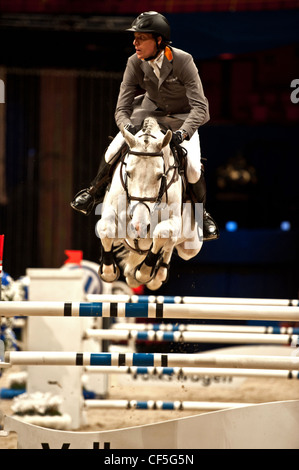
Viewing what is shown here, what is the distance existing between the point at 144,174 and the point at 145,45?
0.56 m

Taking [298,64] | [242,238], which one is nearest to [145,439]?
[242,238]

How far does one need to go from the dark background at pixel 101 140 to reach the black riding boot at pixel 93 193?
3.00m

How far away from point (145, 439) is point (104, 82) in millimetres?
4390

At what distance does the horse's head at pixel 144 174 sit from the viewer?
2.96 meters

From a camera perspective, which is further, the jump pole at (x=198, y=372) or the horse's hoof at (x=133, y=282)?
the jump pole at (x=198, y=372)

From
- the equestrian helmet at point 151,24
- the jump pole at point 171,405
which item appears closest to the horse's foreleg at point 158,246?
the equestrian helmet at point 151,24

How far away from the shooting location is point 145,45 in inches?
118

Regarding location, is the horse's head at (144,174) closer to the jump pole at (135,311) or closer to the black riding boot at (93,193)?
the black riding boot at (93,193)

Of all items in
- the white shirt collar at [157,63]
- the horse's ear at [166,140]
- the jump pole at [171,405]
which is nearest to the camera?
the horse's ear at [166,140]

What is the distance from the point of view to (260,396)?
19.7 ft

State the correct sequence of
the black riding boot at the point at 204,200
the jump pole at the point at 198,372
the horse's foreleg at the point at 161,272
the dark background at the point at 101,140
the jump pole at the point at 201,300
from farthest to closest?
the dark background at the point at 101,140
the jump pole at the point at 198,372
the jump pole at the point at 201,300
the black riding boot at the point at 204,200
the horse's foreleg at the point at 161,272

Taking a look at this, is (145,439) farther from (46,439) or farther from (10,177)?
(10,177)

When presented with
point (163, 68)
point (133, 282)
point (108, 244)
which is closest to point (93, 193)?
point (108, 244)

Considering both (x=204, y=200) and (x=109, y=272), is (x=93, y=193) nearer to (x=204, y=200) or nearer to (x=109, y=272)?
(x=109, y=272)
